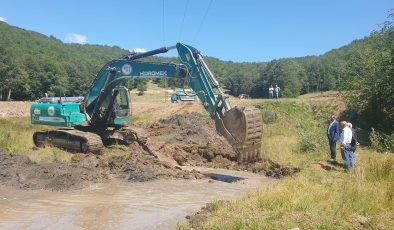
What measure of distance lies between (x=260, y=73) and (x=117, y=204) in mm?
99153

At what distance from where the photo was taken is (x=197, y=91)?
1435 centimetres

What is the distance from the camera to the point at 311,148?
1812cm

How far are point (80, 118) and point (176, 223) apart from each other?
32.3 ft

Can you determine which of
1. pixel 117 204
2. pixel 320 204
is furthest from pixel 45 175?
pixel 320 204

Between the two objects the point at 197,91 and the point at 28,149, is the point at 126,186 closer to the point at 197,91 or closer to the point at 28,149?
the point at 197,91

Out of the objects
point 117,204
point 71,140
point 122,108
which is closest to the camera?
point 117,204

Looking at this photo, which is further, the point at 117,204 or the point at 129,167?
the point at 129,167

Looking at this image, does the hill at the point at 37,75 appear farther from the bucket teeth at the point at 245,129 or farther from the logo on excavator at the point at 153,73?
the bucket teeth at the point at 245,129

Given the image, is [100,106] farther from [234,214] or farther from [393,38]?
[393,38]

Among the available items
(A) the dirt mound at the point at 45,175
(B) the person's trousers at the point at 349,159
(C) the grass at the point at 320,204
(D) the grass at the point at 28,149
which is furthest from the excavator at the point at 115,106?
(A) the dirt mound at the point at 45,175

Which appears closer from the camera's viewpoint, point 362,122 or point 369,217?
point 369,217

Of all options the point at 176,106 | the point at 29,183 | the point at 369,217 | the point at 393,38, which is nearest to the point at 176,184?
Answer: the point at 29,183

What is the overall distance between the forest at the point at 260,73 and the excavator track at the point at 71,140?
10.8 feet

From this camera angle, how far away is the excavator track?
16.5 metres
